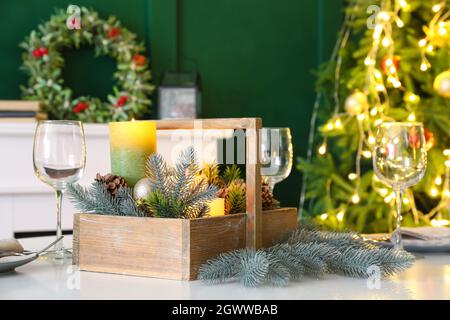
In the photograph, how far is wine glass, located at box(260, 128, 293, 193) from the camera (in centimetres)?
114

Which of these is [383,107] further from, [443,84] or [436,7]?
[436,7]

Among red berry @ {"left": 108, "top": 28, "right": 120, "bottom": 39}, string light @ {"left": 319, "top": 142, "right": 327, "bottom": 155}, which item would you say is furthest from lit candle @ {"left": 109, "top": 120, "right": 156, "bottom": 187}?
string light @ {"left": 319, "top": 142, "right": 327, "bottom": 155}

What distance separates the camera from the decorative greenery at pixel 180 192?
892 mm

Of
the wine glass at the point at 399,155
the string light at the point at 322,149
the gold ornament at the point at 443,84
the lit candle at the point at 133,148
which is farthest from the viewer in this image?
the string light at the point at 322,149

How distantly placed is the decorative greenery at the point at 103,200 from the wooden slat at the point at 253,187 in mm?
137

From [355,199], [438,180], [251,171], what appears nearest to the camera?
[251,171]

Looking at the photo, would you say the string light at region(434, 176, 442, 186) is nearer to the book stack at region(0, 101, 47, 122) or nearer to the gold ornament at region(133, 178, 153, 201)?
the book stack at region(0, 101, 47, 122)

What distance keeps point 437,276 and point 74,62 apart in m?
2.23

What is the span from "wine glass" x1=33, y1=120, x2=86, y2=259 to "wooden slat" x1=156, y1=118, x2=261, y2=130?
5.0 inches

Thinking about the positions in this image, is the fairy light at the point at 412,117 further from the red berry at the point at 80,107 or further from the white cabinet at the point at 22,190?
the red berry at the point at 80,107

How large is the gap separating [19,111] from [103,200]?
1.70m

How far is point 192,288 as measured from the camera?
82 cm

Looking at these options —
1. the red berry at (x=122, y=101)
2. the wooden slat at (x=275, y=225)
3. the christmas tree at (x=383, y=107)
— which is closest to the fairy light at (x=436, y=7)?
the christmas tree at (x=383, y=107)

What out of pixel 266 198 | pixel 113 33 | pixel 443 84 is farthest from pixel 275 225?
pixel 113 33
